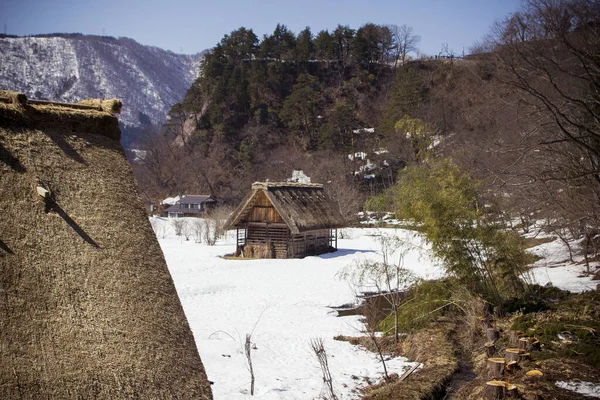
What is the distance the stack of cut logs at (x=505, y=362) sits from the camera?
6.50m

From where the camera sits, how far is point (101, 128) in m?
4.99

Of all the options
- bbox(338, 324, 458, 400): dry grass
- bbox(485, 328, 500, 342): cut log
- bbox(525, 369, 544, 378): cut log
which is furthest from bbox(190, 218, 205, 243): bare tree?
bbox(525, 369, 544, 378): cut log

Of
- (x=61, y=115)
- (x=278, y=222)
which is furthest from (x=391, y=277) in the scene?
(x=278, y=222)

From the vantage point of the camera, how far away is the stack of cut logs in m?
6.50

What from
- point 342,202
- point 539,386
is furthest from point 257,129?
point 539,386

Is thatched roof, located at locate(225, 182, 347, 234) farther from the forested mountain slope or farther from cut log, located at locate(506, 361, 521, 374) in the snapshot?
the forested mountain slope

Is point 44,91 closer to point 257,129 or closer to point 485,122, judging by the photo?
point 257,129

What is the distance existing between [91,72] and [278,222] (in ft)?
484

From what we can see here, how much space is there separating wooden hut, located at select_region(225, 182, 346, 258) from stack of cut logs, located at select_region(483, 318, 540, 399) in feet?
49.0

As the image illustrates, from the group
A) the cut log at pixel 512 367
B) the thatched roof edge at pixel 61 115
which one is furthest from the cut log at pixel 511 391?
the thatched roof edge at pixel 61 115

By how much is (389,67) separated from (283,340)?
61161 millimetres

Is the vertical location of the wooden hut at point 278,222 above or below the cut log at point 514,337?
above

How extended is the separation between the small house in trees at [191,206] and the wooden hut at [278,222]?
20.9m

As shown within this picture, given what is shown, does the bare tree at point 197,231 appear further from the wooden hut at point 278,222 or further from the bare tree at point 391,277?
the bare tree at point 391,277
